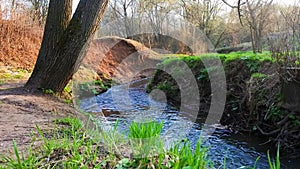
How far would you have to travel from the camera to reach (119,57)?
12.4m

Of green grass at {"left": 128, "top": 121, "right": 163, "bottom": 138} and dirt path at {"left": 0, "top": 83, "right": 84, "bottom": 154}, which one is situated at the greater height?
green grass at {"left": 128, "top": 121, "right": 163, "bottom": 138}

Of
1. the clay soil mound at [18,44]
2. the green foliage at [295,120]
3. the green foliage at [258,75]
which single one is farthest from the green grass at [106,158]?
the clay soil mound at [18,44]

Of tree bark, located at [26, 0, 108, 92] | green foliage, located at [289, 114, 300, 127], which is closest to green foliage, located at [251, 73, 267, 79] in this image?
green foliage, located at [289, 114, 300, 127]

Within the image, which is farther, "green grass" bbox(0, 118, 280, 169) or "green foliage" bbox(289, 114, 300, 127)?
"green foliage" bbox(289, 114, 300, 127)

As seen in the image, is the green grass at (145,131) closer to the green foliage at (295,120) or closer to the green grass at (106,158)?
the green grass at (106,158)

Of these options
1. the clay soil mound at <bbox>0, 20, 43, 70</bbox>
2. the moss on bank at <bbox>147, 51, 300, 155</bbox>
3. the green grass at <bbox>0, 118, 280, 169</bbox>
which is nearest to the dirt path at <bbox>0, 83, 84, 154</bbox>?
the green grass at <bbox>0, 118, 280, 169</bbox>

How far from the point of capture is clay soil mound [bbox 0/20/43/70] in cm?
730

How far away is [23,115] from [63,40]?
5.43 ft

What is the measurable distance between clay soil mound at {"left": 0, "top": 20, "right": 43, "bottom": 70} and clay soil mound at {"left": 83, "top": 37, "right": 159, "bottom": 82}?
93.5 inches

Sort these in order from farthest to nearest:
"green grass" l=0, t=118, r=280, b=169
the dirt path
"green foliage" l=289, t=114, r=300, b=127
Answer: "green foliage" l=289, t=114, r=300, b=127 < the dirt path < "green grass" l=0, t=118, r=280, b=169

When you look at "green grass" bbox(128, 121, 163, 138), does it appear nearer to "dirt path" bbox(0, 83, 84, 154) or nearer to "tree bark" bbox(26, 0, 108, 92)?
"dirt path" bbox(0, 83, 84, 154)

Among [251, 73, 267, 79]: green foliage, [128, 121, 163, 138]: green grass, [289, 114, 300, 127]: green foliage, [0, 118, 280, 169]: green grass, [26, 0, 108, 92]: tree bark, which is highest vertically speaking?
[26, 0, 108, 92]: tree bark

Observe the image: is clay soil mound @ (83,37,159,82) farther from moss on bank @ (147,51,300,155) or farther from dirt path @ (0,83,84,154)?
dirt path @ (0,83,84,154)

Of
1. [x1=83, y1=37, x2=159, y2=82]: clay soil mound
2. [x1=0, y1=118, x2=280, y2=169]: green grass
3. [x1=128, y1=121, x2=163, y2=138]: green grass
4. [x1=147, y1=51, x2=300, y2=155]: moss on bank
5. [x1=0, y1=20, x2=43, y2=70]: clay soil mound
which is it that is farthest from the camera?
[x1=83, y1=37, x2=159, y2=82]: clay soil mound
